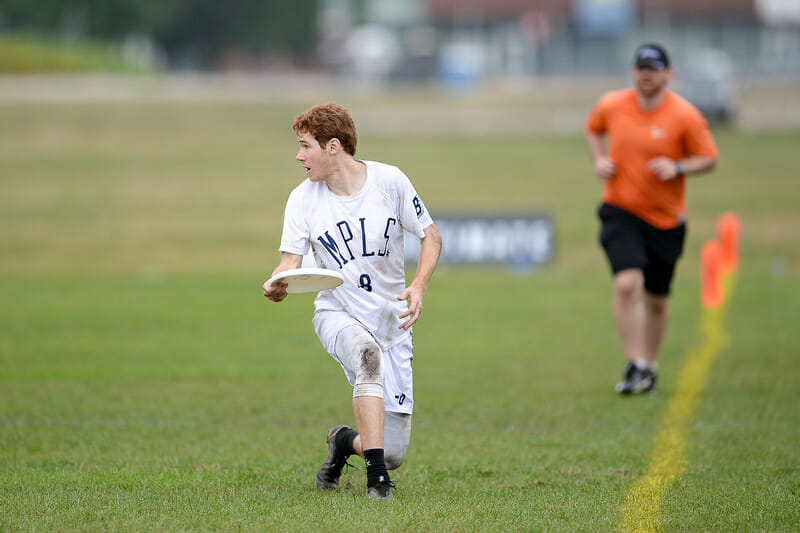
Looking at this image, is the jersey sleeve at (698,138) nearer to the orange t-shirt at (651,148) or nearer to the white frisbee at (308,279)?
the orange t-shirt at (651,148)

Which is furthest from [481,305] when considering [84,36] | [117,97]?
[84,36]

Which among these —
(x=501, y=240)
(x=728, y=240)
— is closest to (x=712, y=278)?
(x=728, y=240)

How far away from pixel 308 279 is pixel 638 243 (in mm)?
4239

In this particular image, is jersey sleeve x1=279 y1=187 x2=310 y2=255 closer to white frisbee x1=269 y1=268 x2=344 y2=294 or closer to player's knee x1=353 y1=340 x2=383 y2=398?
white frisbee x1=269 y1=268 x2=344 y2=294

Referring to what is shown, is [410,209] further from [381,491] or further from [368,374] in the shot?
[381,491]

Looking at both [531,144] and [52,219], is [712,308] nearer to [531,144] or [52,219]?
[52,219]

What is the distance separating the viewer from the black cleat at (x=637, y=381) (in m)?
9.13

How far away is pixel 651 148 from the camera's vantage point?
9.04m

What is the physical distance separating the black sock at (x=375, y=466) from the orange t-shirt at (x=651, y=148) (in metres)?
4.22

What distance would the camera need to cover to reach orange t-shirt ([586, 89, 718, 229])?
29.6 feet

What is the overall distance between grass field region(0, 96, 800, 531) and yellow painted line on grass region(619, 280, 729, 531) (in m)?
0.06

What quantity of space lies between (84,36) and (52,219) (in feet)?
159

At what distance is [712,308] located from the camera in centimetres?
1502

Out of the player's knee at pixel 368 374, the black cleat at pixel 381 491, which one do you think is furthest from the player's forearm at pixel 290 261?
the black cleat at pixel 381 491
